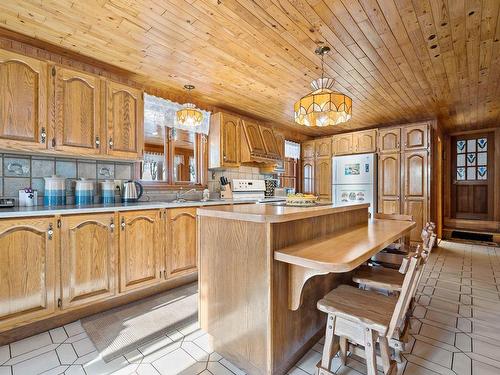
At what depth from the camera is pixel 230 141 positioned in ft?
12.8

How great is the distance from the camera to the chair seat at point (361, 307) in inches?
48.8

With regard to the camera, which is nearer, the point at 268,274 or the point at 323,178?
the point at 268,274

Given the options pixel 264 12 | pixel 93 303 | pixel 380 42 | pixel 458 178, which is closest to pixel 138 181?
pixel 93 303

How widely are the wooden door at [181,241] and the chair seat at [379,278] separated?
5.91 feet

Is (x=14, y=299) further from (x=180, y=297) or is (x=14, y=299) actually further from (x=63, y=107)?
(x=63, y=107)

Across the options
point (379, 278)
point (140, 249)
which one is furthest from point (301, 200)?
point (140, 249)

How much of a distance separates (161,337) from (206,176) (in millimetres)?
2352

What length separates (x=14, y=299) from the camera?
1.82m

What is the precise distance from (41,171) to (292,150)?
14.6 ft

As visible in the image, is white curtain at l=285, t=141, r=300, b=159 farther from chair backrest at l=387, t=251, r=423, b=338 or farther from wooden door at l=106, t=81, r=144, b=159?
chair backrest at l=387, t=251, r=423, b=338

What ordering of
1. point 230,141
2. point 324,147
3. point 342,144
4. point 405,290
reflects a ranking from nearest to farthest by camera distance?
1. point 405,290
2. point 230,141
3. point 342,144
4. point 324,147

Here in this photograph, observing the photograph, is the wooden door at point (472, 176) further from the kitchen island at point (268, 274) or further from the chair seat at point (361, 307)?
the chair seat at point (361, 307)

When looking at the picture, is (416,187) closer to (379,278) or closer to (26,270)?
(379,278)

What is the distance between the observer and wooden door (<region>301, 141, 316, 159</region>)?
19.0ft
